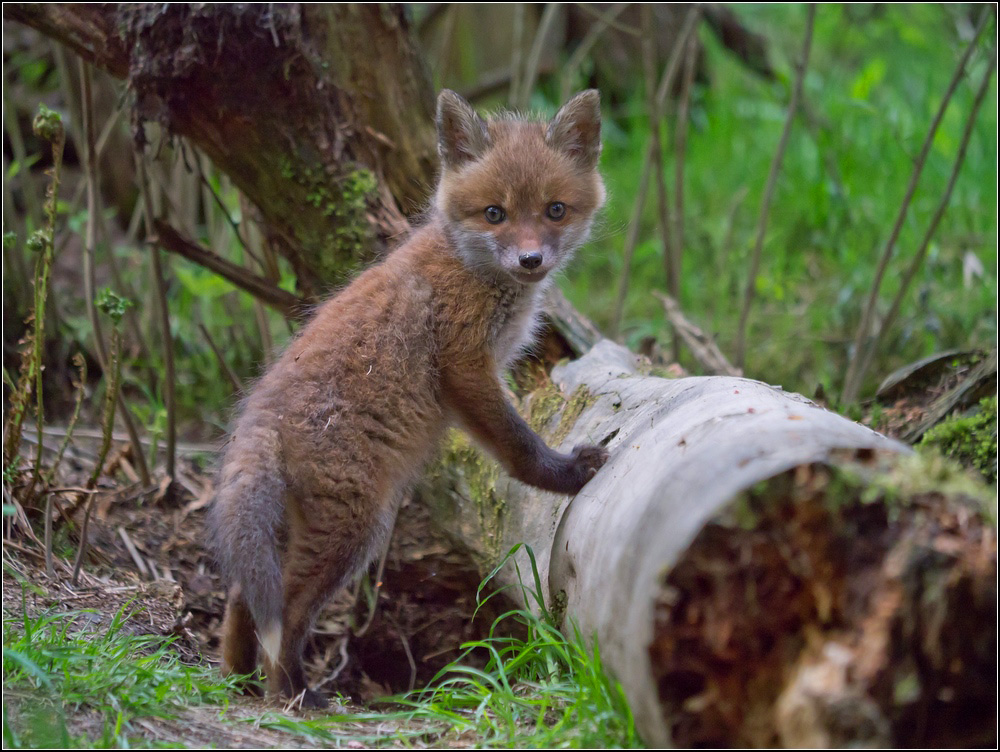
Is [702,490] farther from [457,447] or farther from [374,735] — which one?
[457,447]

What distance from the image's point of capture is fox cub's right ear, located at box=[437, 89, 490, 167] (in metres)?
3.67

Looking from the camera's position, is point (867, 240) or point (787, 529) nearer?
point (787, 529)

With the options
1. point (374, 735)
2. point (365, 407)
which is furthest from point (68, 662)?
point (365, 407)

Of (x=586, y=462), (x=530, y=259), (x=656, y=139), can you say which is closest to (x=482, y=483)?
(x=586, y=462)

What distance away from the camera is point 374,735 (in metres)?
2.33

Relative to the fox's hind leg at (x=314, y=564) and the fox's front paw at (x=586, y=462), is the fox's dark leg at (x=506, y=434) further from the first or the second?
the fox's hind leg at (x=314, y=564)

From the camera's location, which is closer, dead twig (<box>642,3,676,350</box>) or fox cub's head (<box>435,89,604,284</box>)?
fox cub's head (<box>435,89,604,284</box>)

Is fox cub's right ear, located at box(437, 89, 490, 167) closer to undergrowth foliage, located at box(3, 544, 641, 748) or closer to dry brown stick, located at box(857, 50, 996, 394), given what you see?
undergrowth foliage, located at box(3, 544, 641, 748)

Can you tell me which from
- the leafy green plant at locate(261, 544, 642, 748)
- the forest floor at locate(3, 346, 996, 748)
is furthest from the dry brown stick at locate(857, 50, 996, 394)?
the leafy green plant at locate(261, 544, 642, 748)

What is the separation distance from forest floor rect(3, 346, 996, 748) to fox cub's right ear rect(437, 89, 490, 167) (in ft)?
5.73

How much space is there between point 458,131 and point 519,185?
0.44 m

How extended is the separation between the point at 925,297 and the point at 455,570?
A: 3.17 meters

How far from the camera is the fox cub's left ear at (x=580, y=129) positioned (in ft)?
12.3

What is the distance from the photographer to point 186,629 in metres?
3.46
